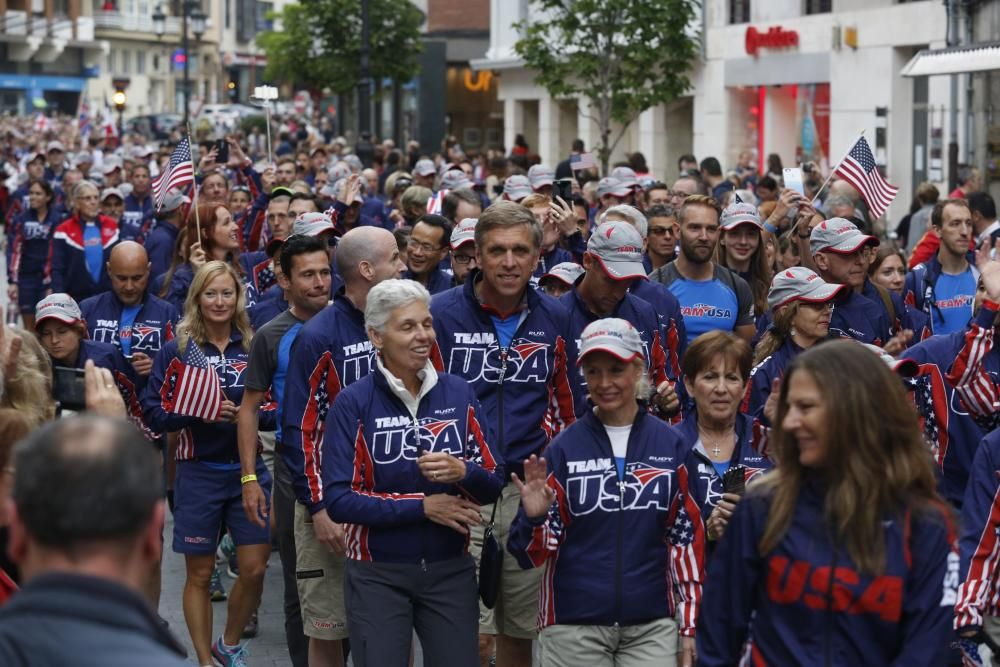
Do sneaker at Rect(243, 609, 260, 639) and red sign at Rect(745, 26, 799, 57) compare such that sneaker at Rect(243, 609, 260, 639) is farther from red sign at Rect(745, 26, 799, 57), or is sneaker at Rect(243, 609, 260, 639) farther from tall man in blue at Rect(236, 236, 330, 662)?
red sign at Rect(745, 26, 799, 57)

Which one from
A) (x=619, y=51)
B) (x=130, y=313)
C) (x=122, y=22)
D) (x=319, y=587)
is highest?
(x=122, y=22)

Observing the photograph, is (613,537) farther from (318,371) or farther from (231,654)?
(231,654)

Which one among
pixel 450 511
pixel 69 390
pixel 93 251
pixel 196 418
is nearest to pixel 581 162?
pixel 93 251

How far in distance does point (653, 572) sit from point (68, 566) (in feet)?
9.95

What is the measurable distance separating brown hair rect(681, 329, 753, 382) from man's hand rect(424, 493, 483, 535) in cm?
99

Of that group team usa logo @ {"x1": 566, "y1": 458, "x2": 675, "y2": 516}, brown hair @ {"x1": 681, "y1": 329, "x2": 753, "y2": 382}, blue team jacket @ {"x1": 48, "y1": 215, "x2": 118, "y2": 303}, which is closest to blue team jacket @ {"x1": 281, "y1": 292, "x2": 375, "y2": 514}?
brown hair @ {"x1": 681, "y1": 329, "x2": 753, "y2": 382}

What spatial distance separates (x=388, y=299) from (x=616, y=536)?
1273 mm

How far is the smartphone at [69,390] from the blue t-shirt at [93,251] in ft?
27.2

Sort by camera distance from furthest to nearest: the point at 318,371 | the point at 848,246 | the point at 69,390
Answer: the point at 848,246 < the point at 318,371 < the point at 69,390

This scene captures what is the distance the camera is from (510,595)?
7.11 metres

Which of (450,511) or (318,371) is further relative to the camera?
(318,371)

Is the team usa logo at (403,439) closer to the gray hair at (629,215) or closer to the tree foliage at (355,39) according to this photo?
the gray hair at (629,215)

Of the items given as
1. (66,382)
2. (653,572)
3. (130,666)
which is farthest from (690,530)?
(130,666)

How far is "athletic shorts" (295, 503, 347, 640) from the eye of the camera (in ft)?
23.9
